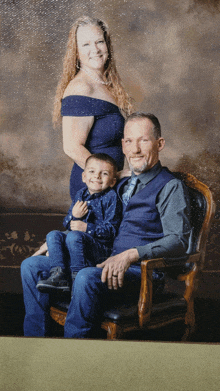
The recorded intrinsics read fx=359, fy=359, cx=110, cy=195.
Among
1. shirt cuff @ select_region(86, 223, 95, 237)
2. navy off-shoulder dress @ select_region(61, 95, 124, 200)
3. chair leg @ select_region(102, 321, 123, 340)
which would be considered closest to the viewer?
chair leg @ select_region(102, 321, 123, 340)

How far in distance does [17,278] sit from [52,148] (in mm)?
924

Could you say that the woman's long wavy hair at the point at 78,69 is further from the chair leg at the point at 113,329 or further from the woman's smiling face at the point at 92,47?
the chair leg at the point at 113,329

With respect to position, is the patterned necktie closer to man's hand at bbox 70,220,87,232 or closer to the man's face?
the man's face

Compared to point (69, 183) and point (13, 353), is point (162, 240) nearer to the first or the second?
point (69, 183)

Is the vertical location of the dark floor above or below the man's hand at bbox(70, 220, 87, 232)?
below

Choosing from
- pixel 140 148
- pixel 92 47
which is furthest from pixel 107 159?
pixel 92 47

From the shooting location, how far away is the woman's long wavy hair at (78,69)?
242cm

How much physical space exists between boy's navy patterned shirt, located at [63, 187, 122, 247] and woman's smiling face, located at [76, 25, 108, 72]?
0.87 meters

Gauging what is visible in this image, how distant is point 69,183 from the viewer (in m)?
2.43

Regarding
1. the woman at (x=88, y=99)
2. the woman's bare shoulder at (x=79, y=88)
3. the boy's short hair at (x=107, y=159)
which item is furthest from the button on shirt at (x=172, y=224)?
the woman's bare shoulder at (x=79, y=88)

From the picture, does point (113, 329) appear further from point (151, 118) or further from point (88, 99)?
point (88, 99)

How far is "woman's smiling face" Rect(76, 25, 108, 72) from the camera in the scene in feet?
7.94

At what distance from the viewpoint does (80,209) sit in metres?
2.31

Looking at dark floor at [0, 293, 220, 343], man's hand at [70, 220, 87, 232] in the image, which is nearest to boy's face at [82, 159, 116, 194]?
man's hand at [70, 220, 87, 232]
